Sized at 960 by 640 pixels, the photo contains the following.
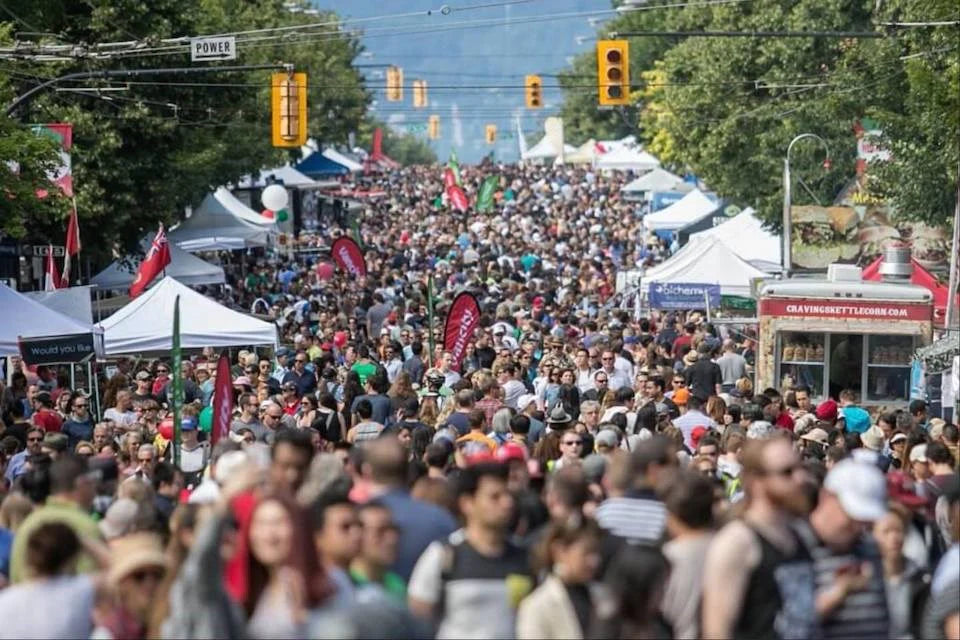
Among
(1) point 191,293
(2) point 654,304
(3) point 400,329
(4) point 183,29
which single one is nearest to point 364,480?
(1) point 191,293

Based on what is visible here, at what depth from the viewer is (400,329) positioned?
Answer: 111 ft

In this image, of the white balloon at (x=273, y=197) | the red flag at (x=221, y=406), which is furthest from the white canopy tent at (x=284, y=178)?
the red flag at (x=221, y=406)

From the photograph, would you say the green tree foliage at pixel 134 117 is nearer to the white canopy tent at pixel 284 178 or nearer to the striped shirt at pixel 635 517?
the white canopy tent at pixel 284 178

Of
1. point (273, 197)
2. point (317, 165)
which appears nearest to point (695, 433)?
point (273, 197)

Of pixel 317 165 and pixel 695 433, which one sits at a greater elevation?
pixel 695 433

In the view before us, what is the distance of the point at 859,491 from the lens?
8.83 meters

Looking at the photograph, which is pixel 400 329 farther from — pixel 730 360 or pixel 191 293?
pixel 730 360

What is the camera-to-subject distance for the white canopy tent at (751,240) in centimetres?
4607

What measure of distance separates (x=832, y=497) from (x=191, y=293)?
19.6 metres

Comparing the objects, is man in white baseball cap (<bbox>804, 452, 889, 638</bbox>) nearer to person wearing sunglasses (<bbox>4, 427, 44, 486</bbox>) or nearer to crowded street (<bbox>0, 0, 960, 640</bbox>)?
crowded street (<bbox>0, 0, 960, 640</bbox>)

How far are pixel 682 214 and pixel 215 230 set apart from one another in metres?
15.3

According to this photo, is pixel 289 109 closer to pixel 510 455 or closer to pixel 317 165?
pixel 510 455

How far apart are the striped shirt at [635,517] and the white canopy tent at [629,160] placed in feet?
279

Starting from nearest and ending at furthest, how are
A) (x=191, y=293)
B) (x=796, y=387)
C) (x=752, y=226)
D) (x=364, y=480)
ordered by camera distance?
(x=364, y=480) < (x=796, y=387) < (x=191, y=293) < (x=752, y=226)
